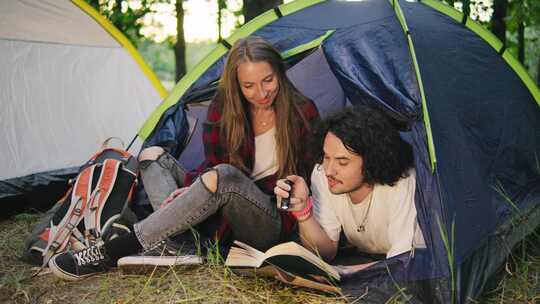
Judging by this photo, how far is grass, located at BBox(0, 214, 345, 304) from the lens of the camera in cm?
210

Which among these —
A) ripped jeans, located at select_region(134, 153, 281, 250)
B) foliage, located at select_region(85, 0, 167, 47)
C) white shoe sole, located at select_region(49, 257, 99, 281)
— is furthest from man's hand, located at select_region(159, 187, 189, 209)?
foliage, located at select_region(85, 0, 167, 47)

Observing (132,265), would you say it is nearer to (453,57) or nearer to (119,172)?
(119,172)

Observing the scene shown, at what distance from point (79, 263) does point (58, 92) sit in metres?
1.70

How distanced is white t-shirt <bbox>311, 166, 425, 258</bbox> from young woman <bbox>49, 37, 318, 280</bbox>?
196 millimetres

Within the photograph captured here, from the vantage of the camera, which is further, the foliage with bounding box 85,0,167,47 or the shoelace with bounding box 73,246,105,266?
the foliage with bounding box 85,0,167,47

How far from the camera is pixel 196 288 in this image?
2170 mm

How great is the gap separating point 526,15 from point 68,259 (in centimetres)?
314

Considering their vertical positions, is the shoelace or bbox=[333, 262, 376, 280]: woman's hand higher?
bbox=[333, 262, 376, 280]: woman's hand

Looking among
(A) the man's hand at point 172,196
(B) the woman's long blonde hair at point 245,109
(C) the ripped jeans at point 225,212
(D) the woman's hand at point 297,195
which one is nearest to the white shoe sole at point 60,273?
(C) the ripped jeans at point 225,212

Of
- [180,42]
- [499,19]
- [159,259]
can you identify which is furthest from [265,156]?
[180,42]

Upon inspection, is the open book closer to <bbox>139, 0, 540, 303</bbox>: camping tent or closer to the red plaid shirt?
<bbox>139, 0, 540, 303</bbox>: camping tent

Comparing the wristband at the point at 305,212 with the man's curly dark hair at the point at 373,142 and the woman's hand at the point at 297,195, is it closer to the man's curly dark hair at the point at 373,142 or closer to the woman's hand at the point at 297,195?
the woman's hand at the point at 297,195

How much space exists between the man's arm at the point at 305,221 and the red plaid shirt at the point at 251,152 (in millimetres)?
199

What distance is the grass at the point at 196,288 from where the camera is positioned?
2.10m
